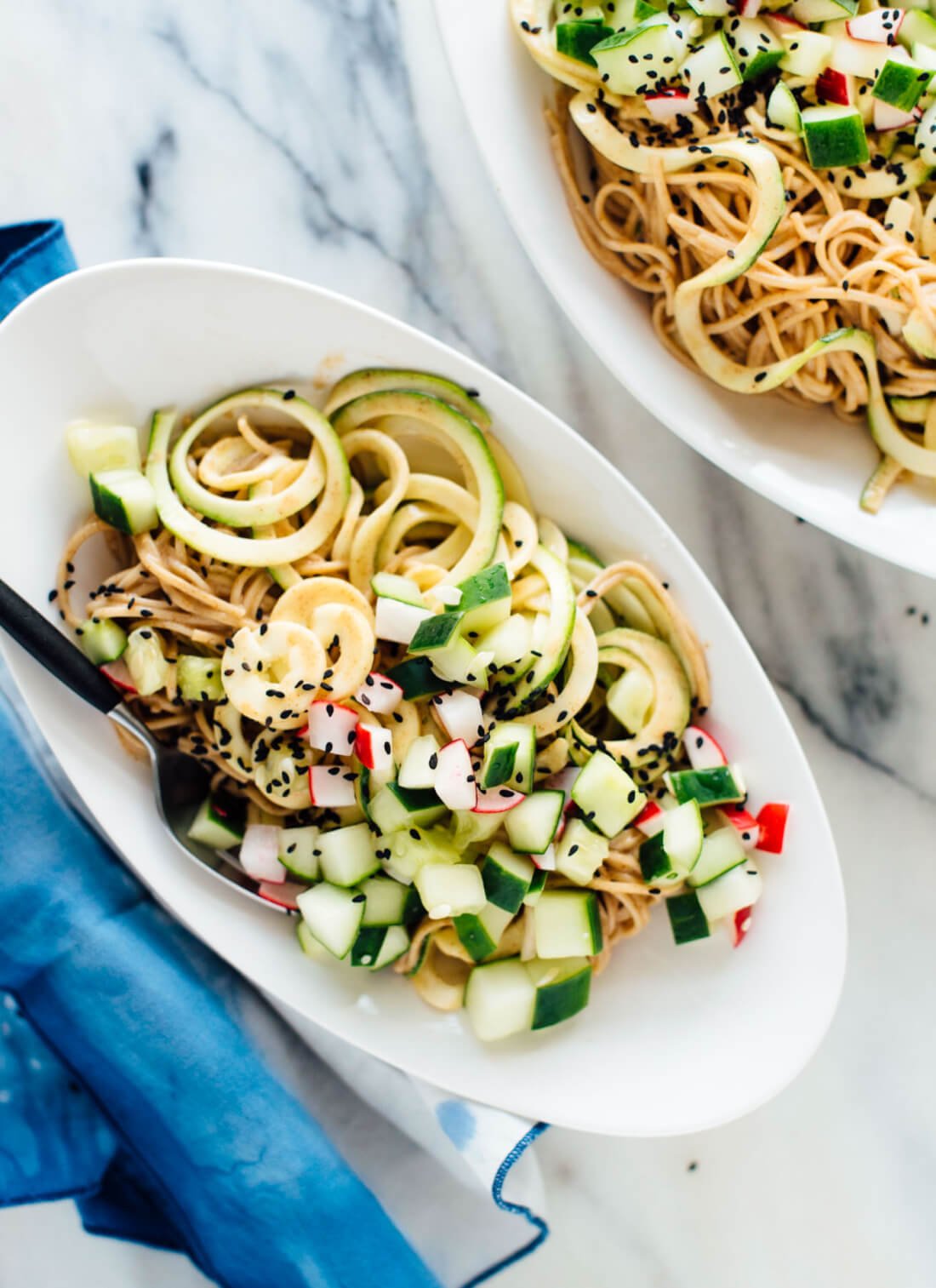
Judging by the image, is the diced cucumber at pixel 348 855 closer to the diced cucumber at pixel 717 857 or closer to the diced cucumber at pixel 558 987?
the diced cucumber at pixel 558 987

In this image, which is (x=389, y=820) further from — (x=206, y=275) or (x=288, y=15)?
(x=288, y=15)

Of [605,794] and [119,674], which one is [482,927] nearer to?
[605,794]

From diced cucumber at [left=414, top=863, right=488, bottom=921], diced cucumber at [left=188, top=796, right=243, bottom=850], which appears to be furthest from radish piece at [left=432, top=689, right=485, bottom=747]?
diced cucumber at [left=188, top=796, right=243, bottom=850]

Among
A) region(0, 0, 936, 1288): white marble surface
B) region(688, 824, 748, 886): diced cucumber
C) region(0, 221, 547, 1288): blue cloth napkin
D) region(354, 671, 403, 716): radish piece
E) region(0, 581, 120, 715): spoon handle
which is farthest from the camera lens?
region(0, 0, 936, 1288): white marble surface

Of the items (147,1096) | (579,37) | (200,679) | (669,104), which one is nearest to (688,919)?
(200,679)

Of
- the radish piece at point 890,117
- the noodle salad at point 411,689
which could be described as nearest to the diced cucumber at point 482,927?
the noodle salad at point 411,689

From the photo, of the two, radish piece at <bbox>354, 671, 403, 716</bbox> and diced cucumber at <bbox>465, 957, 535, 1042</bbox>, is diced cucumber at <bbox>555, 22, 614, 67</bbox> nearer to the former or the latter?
radish piece at <bbox>354, 671, 403, 716</bbox>
